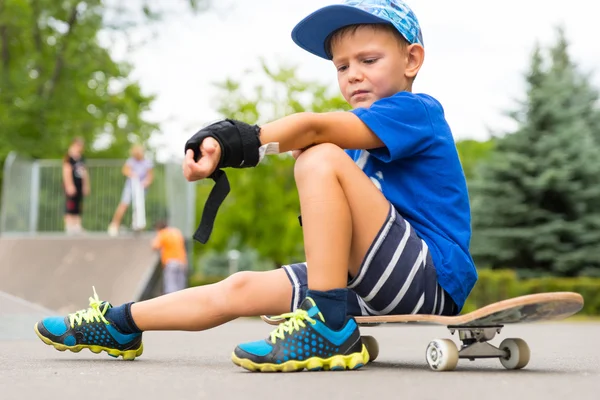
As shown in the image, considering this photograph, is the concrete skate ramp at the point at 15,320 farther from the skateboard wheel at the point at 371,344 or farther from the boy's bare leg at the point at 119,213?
the boy's bare leg at the point at 119,213

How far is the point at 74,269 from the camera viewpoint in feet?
46.5

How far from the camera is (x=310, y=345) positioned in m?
3.05

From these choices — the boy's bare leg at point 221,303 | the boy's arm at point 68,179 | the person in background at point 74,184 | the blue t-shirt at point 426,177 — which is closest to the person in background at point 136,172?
the person in background at point 74,184

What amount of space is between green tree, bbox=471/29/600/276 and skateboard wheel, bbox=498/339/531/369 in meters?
17.4

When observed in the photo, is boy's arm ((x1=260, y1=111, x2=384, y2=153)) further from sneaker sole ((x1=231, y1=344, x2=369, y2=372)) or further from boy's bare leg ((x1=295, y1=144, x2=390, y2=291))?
sneaker sole ((x1=231, y1=344, x2=369, y2=372))

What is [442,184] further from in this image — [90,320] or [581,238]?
[581,238]

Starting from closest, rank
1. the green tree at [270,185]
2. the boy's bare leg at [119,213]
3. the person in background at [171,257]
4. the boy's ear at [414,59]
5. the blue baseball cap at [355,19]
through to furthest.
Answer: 1. the blue baseball cap at [355,19]
2. the boy's ear at [414,59]
3. the person in background at [171,257]
4. the boy's bare leg at [119,213]
5. the green tree at [270,185]

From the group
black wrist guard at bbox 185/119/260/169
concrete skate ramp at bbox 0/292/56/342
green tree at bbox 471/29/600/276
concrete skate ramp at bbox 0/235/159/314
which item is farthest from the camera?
green tree at bbox 471/29/600/276

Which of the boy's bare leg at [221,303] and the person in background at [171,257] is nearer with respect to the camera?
the boy's bare leg at [221,303]

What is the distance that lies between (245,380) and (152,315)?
941 millimetres

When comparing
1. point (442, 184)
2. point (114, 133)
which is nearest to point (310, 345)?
point (442, 184)

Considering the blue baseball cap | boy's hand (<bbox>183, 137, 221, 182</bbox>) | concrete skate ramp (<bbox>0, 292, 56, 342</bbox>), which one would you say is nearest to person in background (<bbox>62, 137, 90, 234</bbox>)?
concrete skate ramp (<bbox>0, 292, 56, 342</bbox>)

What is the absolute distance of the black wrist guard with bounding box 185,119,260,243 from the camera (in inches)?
118

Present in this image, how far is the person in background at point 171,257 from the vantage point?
45.8 ft
